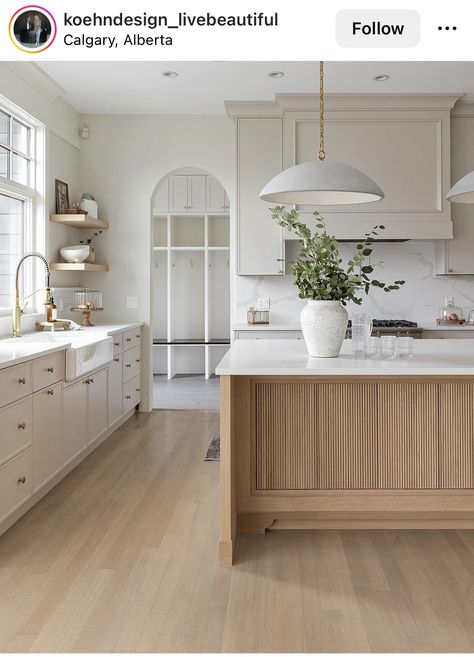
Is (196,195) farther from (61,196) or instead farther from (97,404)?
(97,404)

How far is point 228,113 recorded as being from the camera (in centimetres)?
546

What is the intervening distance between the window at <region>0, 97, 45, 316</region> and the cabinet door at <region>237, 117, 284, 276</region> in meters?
1.63

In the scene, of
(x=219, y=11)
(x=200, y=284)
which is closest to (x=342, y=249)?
(x=200, y=284)

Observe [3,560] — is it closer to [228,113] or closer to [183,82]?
[183,82]

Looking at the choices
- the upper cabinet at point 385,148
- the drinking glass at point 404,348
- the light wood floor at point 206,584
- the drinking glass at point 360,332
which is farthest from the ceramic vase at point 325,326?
the upper cabinet at point 385,148

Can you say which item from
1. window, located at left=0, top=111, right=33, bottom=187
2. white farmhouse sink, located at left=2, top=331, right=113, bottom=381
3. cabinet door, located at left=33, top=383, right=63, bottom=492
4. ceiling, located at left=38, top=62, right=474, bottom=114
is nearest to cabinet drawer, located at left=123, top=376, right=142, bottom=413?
white farmhouse sink, located at left=2, top=331, right=113, bottom=381

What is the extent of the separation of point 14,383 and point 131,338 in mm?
2548

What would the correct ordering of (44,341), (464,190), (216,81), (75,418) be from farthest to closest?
(216,81) → (44,341) → (75,418) → (464,190)

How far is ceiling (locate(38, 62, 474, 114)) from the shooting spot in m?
4.61

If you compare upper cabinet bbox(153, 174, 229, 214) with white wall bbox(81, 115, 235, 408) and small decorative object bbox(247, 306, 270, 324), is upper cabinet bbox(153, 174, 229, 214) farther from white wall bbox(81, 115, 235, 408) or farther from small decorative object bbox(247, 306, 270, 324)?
small decorative object bbox(247, 306, 270, 324)

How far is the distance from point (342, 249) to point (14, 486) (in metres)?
3.76

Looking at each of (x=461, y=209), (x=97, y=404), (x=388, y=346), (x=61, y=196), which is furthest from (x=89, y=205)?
(x=388, y=346)

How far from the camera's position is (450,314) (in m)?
5.56

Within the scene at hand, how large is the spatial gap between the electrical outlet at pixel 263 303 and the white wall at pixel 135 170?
0.96 meters
